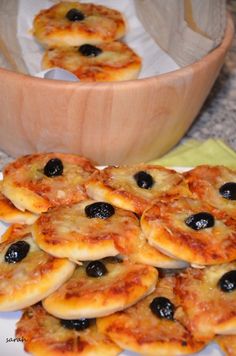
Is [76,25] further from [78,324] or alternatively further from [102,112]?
[78,324]

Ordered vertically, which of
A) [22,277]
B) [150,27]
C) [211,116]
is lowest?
[211,116]

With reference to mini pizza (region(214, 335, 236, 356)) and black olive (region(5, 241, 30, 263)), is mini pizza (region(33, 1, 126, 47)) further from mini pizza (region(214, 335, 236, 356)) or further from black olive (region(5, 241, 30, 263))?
mini pizza (region(214, 335, 236, 356))

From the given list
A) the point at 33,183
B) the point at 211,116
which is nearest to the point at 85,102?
the point at 33,183

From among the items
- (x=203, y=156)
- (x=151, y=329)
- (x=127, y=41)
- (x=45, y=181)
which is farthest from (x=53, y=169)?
(x=127, y=41)

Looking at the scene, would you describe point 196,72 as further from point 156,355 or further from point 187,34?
point 156,355

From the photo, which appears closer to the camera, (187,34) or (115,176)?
(115,176)

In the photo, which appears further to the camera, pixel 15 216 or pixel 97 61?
pixel 97 61

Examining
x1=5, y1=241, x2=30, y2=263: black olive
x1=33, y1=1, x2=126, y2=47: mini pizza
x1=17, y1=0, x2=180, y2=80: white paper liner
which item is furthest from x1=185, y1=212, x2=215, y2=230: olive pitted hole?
x1=33, y1=1, x2=126, y2=47: mini pizza
